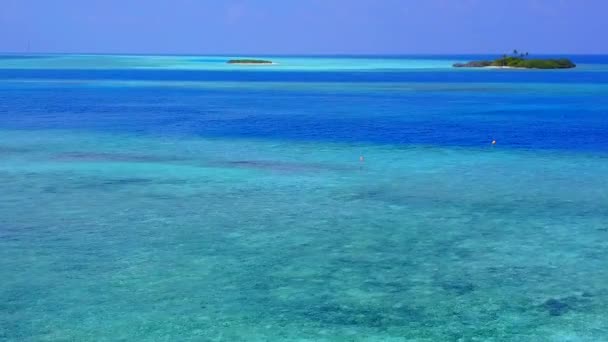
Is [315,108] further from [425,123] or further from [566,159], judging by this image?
[566,159]

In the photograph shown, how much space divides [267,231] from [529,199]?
7.20 m

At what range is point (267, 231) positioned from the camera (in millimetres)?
14914

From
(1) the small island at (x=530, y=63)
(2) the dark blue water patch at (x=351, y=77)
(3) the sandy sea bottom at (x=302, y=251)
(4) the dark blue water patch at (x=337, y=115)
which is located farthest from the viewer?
(1) the small island at (x=530, y=63)

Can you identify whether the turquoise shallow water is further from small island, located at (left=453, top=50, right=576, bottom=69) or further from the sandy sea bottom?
small island, located at (left=453, top=50, right=576, bottom=69)

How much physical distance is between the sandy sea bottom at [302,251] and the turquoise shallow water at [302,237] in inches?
1.9

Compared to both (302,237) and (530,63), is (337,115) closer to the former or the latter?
(302,237)

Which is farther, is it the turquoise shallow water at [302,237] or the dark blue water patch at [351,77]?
the dark blue water patch at [351,77]

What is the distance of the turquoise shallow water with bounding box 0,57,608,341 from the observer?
10.0 meters

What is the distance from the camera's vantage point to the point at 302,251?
13.5 metres

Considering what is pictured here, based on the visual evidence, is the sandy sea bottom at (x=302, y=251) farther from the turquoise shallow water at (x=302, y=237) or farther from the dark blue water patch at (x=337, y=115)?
the dark blue water patch at (x=337, y=115)

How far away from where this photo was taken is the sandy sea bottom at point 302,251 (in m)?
9.92

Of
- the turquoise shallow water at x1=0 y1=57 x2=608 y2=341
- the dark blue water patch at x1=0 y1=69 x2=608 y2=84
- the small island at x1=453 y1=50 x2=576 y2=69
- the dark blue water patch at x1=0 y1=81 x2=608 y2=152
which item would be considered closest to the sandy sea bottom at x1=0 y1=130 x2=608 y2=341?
the turquoise shallow water at x1=0 y1=57 x2=608 y2=341

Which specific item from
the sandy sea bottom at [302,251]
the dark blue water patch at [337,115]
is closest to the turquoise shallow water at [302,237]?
the sandy sea bottom at [302,251]

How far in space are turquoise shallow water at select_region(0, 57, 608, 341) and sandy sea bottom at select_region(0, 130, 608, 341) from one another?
5 cm
